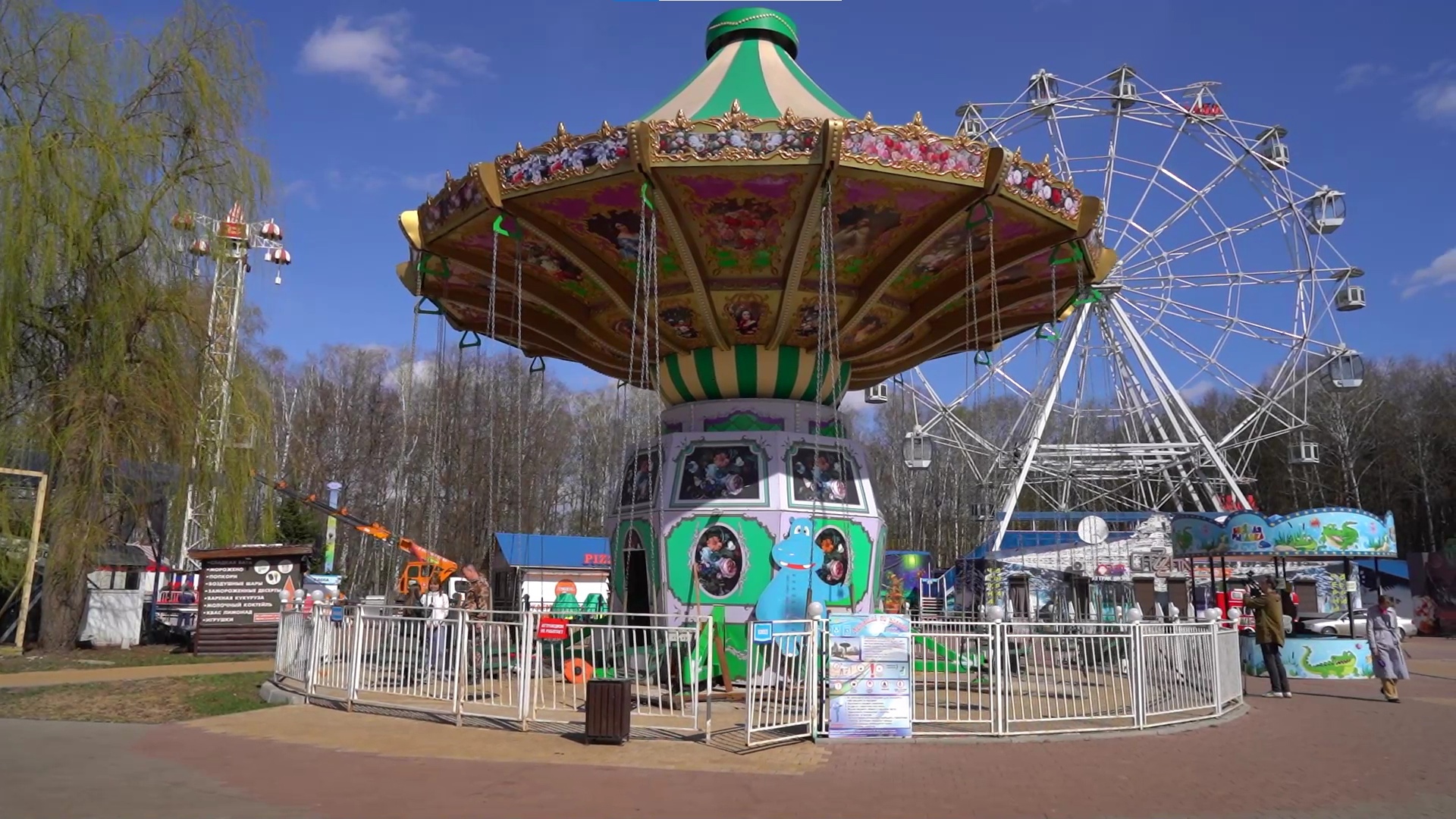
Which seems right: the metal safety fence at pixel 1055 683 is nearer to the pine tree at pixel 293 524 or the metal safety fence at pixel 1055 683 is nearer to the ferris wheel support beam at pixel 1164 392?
the ferris wheel support beam at pixel 1164 392

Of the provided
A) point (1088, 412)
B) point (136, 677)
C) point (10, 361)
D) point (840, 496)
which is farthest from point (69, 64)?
point (1088, 412)

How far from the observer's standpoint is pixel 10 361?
1786cm

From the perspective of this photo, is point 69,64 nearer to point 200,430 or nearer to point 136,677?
point 200,430

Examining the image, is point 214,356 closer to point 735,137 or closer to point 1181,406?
point 735,137

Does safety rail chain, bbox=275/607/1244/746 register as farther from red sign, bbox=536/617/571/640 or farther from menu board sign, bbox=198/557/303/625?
menu board sign, bbox=198/557/303/625

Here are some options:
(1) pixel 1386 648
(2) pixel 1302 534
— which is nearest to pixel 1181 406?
(2) pixel 1302 534

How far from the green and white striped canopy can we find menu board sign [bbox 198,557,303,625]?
12256 millimetres

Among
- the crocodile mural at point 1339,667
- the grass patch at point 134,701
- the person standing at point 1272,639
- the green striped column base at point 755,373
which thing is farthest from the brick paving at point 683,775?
the green striped column base at point 755,373

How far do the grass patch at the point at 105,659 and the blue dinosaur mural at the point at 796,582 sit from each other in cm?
1099

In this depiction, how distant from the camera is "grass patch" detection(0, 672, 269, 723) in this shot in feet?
36.1

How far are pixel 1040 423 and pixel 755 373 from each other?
19.6 meters

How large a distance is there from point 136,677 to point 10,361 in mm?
7399

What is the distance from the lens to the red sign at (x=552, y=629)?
32.9ft

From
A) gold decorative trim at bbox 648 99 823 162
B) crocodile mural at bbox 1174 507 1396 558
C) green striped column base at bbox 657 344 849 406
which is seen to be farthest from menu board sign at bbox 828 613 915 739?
crocodile mural at bbox 1174 507 1396 558
